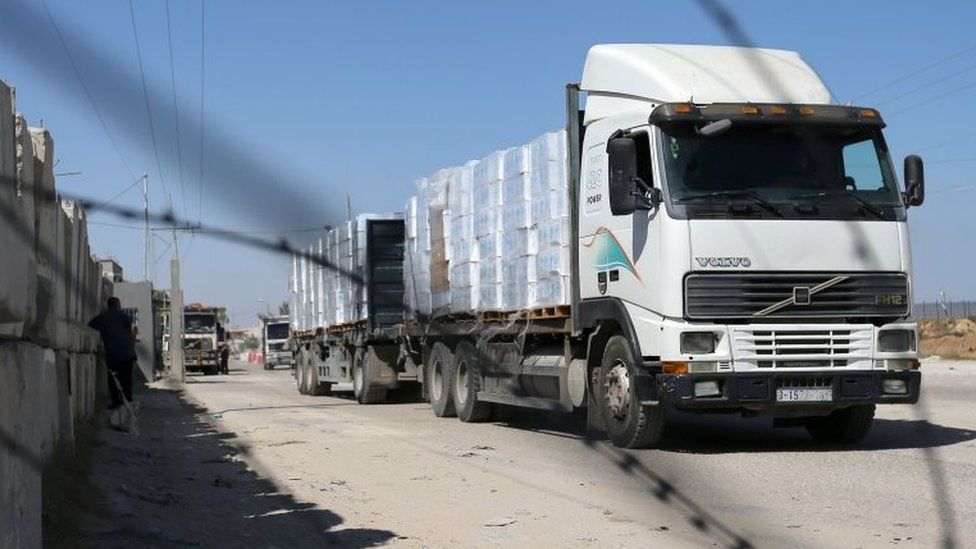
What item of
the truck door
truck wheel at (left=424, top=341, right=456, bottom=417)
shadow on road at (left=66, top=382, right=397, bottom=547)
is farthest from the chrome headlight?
truck wheel at (left=424, top=341, right=456, bottom=417)

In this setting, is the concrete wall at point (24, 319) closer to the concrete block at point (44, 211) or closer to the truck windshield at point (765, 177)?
the concrete block at point (44, 211)

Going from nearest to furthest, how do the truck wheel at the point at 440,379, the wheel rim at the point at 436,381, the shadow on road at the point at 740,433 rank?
the shadow on road at the point at 740,433
the truck wheel at the point at 440,379
the wheel rim at the point at 436,381

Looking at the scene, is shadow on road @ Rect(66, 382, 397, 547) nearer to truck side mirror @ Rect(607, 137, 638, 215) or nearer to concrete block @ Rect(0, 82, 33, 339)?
concrete block @ Rect(0, 82, 33, 339)

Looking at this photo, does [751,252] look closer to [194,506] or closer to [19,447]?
[194,506]

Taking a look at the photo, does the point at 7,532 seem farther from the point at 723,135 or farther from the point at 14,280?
the point at 723,135

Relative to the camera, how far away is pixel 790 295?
11328mm

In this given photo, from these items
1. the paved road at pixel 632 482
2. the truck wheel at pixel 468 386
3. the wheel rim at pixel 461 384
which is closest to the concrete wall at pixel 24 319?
the paved road at pixel 632 482

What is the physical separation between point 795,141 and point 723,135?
646 millimetres

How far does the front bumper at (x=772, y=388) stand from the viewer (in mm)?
11211

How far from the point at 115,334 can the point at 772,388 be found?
834 cm

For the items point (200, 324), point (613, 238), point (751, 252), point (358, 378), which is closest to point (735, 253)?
point (751, 252)

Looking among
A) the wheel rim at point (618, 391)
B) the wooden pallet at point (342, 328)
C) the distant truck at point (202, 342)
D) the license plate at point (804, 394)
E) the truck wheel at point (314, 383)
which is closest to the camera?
the license plate at point (804, 394)

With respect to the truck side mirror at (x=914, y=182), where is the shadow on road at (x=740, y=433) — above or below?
below

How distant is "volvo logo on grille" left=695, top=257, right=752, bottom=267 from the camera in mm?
11148
